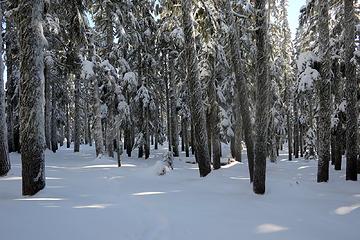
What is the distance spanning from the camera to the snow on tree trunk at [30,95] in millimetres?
8938

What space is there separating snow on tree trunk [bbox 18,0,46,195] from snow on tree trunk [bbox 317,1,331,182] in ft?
32.6

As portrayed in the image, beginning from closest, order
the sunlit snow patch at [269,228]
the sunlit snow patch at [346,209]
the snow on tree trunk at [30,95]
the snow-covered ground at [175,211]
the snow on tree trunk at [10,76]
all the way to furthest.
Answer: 1. the snow-covered ground at [175,211]
2. the sunlit snow patch at [269,228]
3. the sunlit snow patch at [346,209]
4. the snow on tree trunk at [30,95]
5. the snow on tree trunk at [10,76]

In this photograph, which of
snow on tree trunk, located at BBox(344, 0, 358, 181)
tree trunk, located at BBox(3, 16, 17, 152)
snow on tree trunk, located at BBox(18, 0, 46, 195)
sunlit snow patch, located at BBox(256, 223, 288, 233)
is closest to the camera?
sunlit snow patch, located at BBox(256, 223, 288, 233)

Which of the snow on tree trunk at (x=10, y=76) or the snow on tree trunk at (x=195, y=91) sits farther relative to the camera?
the snow on tree trunk at (x=10, y=76)

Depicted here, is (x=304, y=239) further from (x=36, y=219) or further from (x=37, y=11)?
(x=37, y=11)

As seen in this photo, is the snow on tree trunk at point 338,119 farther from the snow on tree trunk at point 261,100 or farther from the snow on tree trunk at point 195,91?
the snow on tree trunk at point 261,100

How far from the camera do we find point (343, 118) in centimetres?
1994

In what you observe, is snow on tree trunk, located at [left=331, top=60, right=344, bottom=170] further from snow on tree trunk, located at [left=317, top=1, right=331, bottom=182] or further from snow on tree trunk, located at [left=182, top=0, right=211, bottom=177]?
snow on tree trunk, located at [left=182, top=0, right=211, bottom=177]

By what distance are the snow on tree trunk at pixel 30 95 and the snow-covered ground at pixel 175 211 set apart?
2.05 feet

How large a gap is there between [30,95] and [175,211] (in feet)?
14.9

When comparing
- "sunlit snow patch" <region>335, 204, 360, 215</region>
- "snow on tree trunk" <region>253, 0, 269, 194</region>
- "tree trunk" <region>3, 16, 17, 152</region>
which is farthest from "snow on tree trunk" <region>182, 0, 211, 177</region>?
"tree trunk" <region>3, 16, 17, 152</region>

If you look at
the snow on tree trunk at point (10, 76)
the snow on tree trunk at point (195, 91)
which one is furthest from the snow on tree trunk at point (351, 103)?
the snow on tree trunk at point (10, 76)

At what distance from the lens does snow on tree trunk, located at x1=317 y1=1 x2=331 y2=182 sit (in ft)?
44.3

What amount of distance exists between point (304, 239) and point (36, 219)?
480cm
